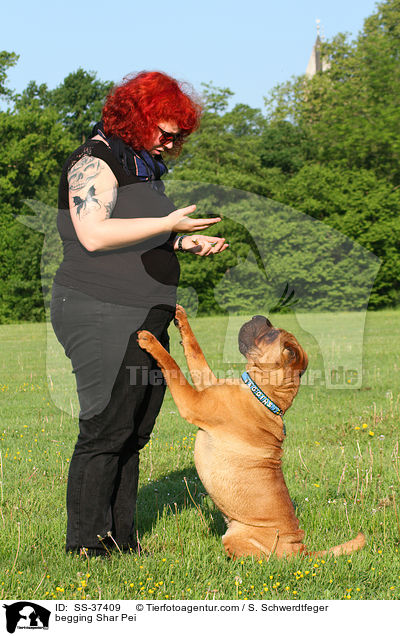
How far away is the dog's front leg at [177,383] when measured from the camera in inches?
134

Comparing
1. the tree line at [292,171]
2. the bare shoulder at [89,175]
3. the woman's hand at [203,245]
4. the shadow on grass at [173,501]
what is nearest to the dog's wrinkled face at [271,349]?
the woman's hand at [203,245]

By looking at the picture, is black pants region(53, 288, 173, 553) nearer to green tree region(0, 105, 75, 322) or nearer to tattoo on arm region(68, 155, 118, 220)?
tattoo on arm region(68, 155, 118, 220)

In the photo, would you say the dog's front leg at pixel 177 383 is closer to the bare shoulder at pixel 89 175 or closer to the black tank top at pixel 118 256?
the black tank top at pixel 118 256

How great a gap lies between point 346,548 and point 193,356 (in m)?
1.50

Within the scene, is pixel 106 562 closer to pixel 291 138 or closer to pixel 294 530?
pixel 294 530

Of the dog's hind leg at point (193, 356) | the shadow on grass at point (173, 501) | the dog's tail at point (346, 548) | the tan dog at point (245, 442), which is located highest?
the dog's hind leg at point (193, 356)

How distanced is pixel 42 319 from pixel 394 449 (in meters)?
23.9

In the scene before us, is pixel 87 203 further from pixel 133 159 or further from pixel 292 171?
pixel 292 171

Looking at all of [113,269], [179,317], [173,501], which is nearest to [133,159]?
[113,269]

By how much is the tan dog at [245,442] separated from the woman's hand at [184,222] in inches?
27.0
